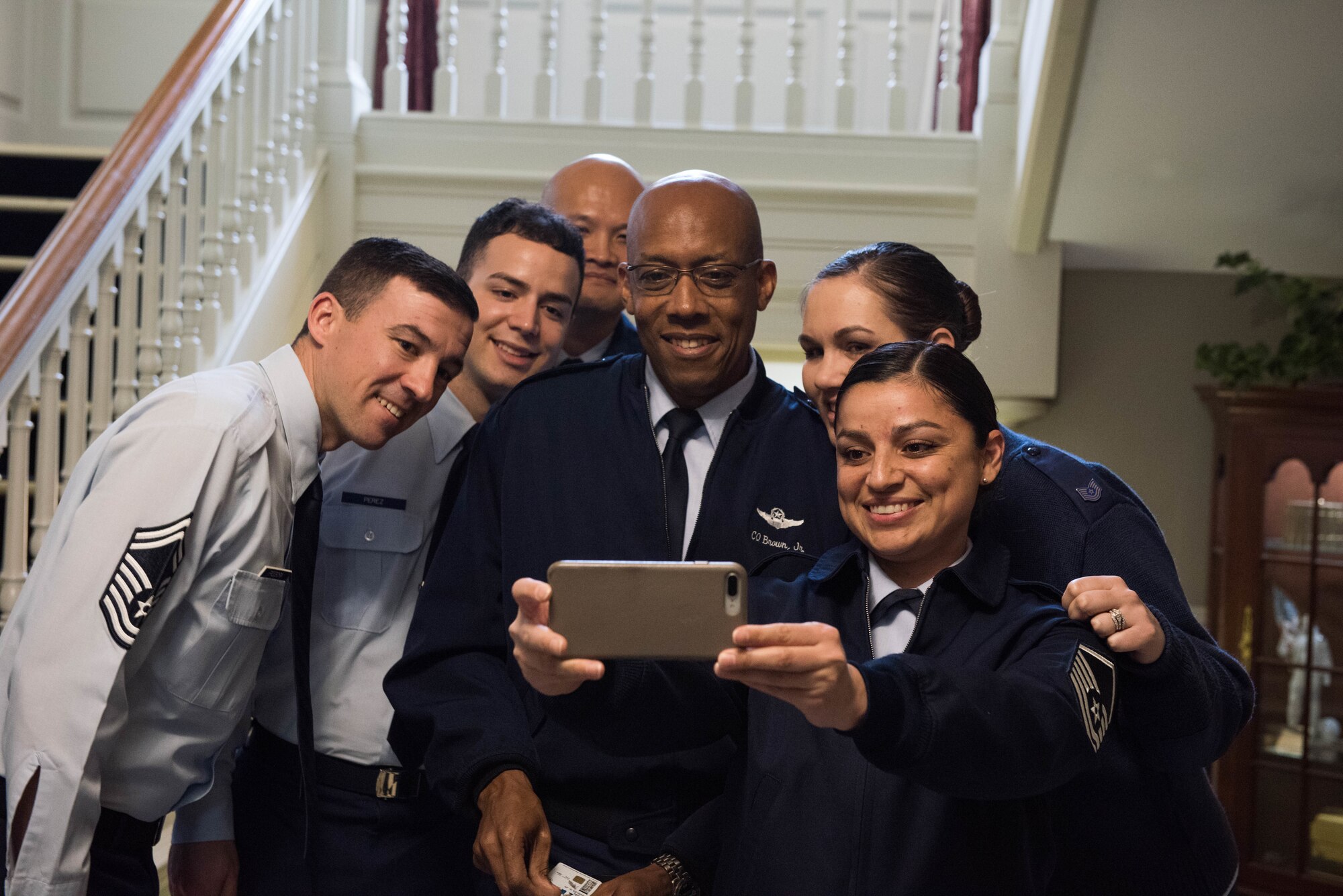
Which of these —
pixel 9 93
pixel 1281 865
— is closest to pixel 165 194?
pixel 9 93

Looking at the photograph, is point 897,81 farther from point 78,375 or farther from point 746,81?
point 78,375

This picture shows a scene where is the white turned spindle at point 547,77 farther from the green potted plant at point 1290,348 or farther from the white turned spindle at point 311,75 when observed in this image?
the green potted plant at point 1290,348

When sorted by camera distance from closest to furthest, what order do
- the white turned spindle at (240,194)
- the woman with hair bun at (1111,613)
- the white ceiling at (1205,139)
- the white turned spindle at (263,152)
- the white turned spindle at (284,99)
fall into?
the woman with hair bun at (1111,613) → the white ceiling at (1205,139) → the white turned spindle at (240,194) → the white turned spindle at (263,152) → the white turned spindle at (284,99)

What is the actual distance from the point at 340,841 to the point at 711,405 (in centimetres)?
77

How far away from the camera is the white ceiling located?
120 inches

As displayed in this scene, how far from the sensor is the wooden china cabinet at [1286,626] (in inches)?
143

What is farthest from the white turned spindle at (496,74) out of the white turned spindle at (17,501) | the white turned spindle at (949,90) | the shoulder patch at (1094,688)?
the shoulder patch at (1094,688)

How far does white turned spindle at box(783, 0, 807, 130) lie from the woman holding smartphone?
2718mm

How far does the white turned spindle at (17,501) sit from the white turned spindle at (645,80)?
1997 millimetres

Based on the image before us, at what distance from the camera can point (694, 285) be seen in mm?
1545

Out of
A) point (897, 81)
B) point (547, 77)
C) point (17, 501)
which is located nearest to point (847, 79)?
point (897, 81)

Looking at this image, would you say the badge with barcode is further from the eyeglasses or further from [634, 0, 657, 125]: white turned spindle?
[634, 0, 657, 125]: white turned spindle

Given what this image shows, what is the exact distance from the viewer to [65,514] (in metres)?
1.40

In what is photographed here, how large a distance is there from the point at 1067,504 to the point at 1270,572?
2.68 meters
